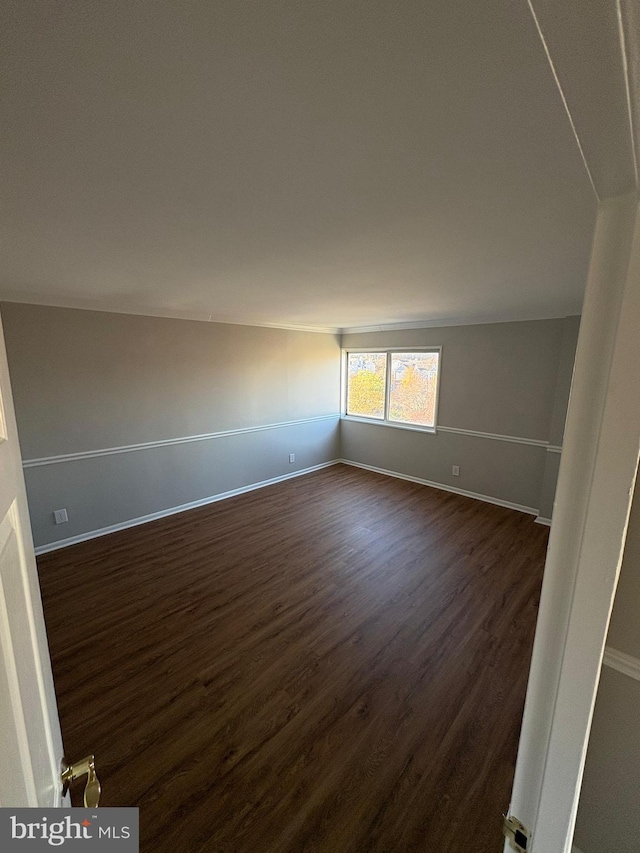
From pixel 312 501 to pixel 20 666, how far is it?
3787 millimetres

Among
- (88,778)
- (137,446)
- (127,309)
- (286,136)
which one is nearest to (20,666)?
(88,778)

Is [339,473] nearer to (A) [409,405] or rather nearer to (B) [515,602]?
(A) [409,405]

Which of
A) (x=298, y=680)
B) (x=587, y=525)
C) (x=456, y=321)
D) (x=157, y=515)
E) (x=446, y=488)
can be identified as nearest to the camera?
(x=587, y=525)

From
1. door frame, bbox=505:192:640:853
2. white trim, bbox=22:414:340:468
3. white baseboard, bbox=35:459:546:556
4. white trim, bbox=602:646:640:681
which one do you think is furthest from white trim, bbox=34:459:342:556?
white trim, bbox=602:646:640:681

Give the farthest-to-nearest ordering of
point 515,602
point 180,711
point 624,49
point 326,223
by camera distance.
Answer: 1. point 515,602
2. point 180,711
3. point 326,223
4. point 624,49

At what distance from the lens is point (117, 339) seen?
3.25 m

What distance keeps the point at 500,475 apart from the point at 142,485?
4145 millimetres

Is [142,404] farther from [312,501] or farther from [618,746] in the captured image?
[618,746]

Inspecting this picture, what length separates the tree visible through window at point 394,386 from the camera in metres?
4.72

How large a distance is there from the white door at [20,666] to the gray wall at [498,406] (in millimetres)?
4165

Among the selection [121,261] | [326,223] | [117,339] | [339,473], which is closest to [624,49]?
[326,223]

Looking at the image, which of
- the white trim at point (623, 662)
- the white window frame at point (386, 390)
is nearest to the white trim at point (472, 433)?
the white window frame at point (386, 390)

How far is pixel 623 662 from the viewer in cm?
94

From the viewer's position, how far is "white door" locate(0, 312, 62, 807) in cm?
46
